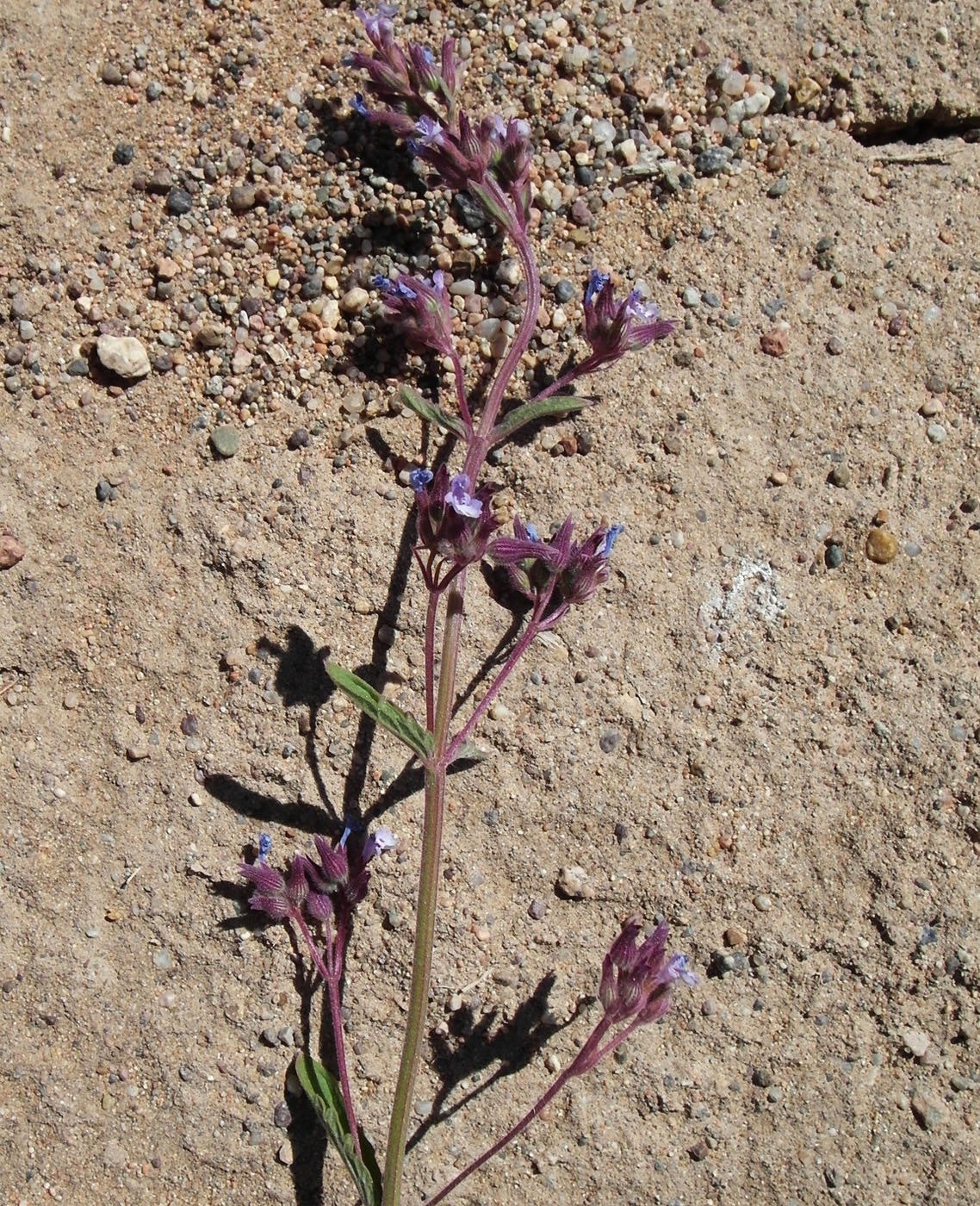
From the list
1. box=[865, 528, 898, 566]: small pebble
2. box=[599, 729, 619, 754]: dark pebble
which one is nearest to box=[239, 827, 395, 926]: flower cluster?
box=[599, 729, 619, 754]: dark pebble

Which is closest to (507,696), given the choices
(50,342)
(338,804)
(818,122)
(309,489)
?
(338,804)

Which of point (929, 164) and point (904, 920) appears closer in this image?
point (904, 920)

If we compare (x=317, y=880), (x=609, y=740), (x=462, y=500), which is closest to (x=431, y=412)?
(x=462, y=500)

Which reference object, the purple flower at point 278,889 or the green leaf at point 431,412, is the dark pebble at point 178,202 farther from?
the purple flower at point 278,889

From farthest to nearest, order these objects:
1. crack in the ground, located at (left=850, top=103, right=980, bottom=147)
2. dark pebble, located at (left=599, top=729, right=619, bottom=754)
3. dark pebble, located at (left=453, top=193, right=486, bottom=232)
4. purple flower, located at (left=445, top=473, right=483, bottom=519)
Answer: crack in the ground, located at (left=850, top=103, right=980, bottom=147), dark pebble, located at (left=453, top=193, right=486, bottom=232), dark pebble, located at (left=599, top=729, right=619, bottom=754), purple flower, located at (left=445, top=473, right=483, bottom=519)

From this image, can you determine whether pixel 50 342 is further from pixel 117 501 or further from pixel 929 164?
pixel 929 164

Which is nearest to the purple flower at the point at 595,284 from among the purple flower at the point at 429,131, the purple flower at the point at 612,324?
the purple flower at the point at 612,324

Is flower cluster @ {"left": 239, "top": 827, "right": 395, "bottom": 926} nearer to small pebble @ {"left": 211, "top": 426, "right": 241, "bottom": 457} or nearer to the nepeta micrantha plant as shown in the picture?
the nepeta micrantha plant
